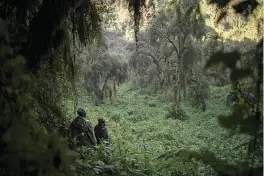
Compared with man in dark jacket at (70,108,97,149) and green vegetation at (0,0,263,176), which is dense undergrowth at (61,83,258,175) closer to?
green vegetation at (0,0,263,176)

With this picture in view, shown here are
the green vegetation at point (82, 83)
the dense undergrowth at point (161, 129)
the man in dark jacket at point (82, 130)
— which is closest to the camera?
the green vegetation at point (82, 83)

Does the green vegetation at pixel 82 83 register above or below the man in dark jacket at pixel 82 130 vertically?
above

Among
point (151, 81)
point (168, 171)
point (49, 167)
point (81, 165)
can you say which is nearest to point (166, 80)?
point (151, 81)

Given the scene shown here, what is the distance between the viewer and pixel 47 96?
Result: 5.01 meters

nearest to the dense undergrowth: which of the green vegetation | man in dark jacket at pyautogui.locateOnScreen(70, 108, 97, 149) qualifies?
the green vegetation

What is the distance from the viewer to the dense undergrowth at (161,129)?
722 cm

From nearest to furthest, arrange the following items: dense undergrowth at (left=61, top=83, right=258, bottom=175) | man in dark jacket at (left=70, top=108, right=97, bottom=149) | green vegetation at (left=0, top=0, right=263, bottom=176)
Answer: green vegetation at (left=0, top=0, right=263, bottom=176) < man in dark jacket at (left=70, top=108, right=97, bottom=149) < dense undergrowth at (left=61, top=83, right=258, bottom=175)

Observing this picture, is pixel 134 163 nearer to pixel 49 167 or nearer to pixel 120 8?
pixel 120 8

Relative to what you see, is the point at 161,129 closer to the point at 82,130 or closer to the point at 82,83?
the point at 82,83

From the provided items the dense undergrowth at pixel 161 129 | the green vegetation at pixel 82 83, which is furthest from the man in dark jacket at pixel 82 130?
the dense undergrowth at pixel 161 129

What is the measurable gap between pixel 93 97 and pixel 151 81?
269 inches

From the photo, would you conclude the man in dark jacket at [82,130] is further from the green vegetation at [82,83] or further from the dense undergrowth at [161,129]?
the dense undergrowth at [161,129]

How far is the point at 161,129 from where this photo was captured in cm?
1722

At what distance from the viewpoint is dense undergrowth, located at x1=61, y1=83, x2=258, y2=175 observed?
7223 mm
